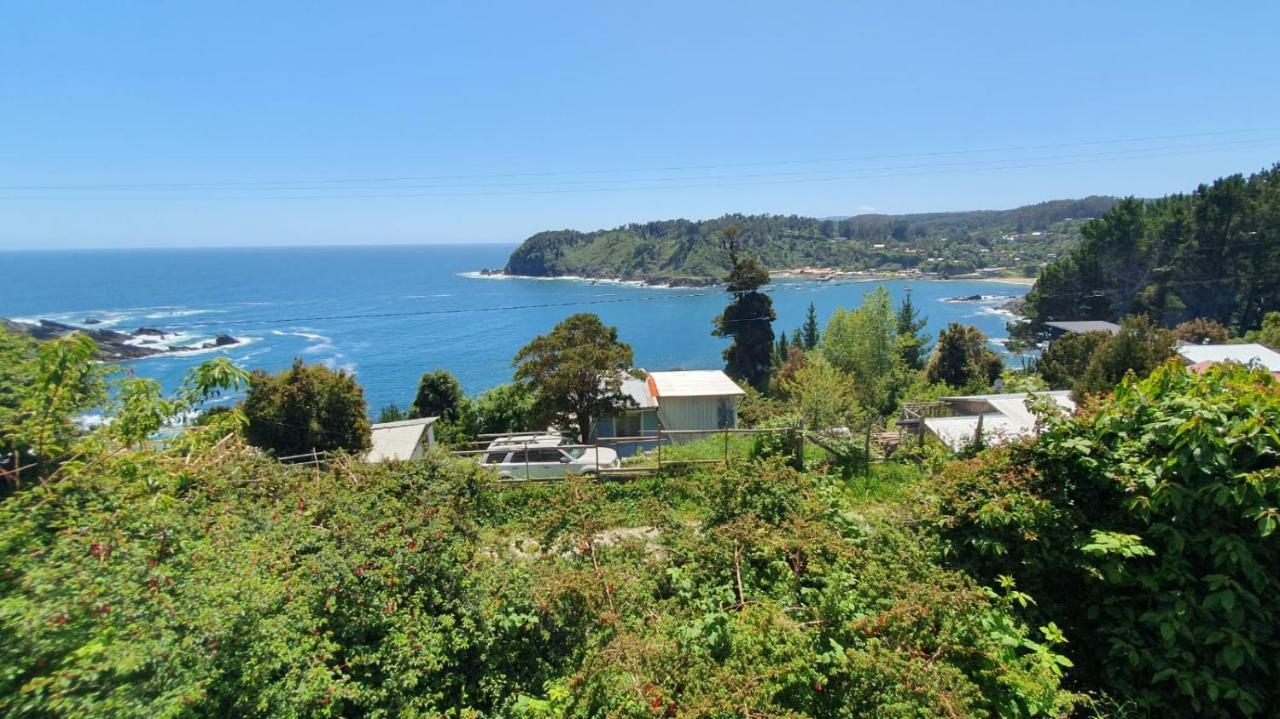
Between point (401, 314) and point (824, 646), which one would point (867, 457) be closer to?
point (824, 646)

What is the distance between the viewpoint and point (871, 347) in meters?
27.8

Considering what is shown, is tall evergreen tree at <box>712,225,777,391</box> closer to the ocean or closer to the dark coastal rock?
the ocean

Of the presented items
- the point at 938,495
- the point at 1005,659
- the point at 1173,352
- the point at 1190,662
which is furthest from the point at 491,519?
the point at 1173,352

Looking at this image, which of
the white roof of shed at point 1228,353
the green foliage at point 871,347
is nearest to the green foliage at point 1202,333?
the white roof of shed at point 1228,353

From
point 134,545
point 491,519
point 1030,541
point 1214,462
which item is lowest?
point 491,519

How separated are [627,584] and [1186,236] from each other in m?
61.7

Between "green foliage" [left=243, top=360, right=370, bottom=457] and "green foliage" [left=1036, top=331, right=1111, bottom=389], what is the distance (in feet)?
103

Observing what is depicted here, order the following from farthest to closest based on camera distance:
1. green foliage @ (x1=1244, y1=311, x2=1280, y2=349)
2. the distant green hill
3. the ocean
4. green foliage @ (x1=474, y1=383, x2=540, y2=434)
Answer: the distant green hill < the ocean < green foliage @ (x1=1244, y1=311, x2=1280, y2=349) < green foliage @ (x1=474, y1=383, x2=540, y2=434)

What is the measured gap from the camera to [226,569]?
3.82 metres

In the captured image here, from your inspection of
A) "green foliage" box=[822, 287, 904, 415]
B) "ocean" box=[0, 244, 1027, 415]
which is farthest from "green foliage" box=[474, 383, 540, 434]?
"green foliage" box=[822, 287, 904, 415]

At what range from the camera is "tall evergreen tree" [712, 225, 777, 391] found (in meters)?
39.2

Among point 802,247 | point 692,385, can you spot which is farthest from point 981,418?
point 802,247

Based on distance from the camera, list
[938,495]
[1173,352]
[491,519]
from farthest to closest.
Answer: [1173,352] < [491,519] < [938,495]

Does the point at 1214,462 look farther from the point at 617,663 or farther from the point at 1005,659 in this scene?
the point at 617,663
